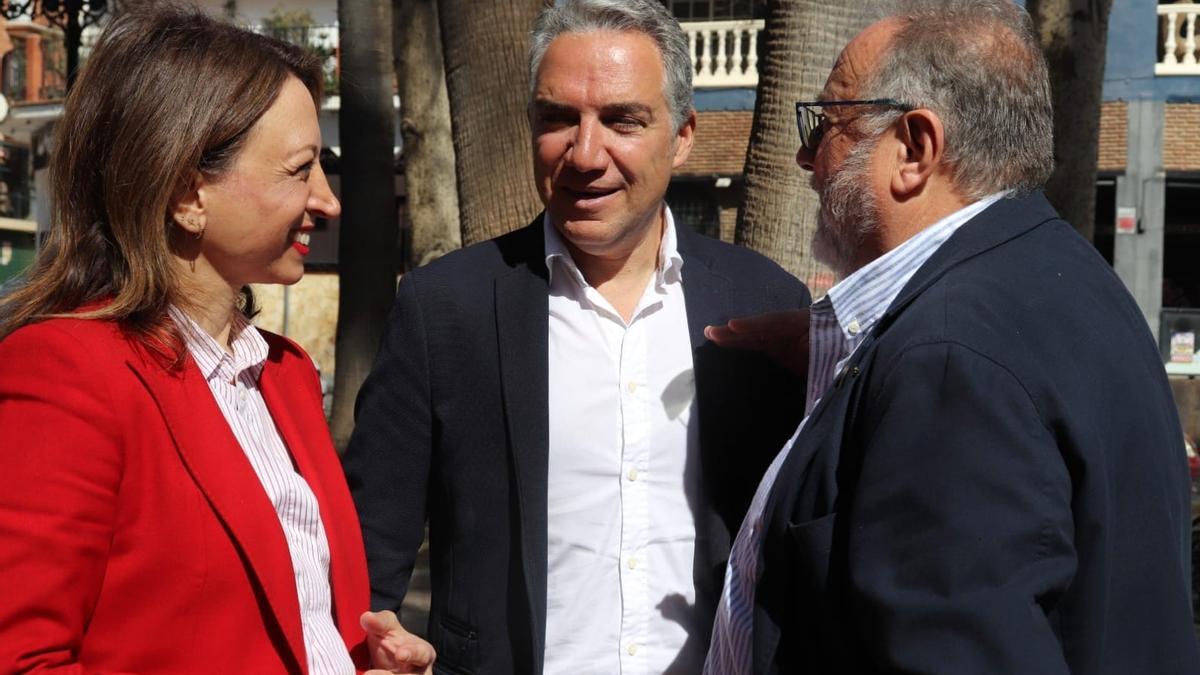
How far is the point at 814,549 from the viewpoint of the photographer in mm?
2004

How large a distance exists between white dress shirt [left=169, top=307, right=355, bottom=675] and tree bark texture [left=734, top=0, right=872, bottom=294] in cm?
208

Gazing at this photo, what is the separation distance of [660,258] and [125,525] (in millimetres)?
1371

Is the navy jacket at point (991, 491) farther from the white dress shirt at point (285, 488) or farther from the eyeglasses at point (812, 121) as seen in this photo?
the white dress shirt at point (285, 488)

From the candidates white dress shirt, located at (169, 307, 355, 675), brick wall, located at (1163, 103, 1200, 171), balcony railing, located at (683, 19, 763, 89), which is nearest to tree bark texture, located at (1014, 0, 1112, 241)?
white dress shirt, located at (169, 307, 355, 675)

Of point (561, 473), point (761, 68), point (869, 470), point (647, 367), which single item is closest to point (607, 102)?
point (647, 367)

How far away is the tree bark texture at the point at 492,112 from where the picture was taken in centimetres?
463

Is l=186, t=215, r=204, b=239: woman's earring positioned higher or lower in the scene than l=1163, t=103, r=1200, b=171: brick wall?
lower

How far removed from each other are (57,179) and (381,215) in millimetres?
7717

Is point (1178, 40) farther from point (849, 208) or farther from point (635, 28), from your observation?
point (849, 208)

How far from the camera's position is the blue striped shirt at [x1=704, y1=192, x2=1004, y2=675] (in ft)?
7.22

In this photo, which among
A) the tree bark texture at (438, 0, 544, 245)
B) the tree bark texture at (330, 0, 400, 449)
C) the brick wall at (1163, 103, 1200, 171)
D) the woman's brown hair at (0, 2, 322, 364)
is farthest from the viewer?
the brick wall at (1163, 103, 1200, 171)

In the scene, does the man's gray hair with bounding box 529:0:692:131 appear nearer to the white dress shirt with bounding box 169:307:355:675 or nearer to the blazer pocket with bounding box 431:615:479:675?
the white dress shirt with bounding box 169:307:355:675

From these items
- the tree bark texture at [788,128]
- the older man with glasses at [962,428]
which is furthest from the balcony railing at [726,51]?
the older man with glasses at [962,428]

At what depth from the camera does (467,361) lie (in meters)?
2.83
